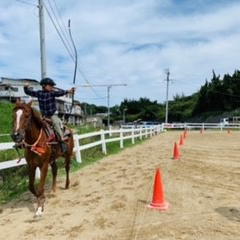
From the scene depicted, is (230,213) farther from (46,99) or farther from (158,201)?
(46,99)

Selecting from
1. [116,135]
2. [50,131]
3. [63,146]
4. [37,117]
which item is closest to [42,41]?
[63,146]

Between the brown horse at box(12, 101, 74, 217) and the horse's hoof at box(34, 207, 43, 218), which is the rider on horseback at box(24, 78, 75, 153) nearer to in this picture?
the brown horse at box(12, 101, 74, 217)

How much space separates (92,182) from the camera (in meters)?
10.4

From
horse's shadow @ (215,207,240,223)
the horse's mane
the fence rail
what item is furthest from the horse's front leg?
horse's shadow @ (215,207,240,223)

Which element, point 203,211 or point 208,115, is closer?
point 203,211

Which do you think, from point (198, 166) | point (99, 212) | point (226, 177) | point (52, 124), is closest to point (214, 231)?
point (99, 212)

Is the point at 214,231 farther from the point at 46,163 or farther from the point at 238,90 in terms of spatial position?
the point at 238,90

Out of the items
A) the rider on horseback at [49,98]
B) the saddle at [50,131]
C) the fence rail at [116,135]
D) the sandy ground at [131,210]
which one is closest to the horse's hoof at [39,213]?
the sandy ground at [131,210]

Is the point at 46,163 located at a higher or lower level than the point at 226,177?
higher

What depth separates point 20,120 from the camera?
22.3 feet

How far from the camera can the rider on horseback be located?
8148mm

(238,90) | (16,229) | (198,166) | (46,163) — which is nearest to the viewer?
(16,229)

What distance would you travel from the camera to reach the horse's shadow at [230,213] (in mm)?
6473

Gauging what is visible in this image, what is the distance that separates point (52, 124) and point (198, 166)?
636 centimetres
